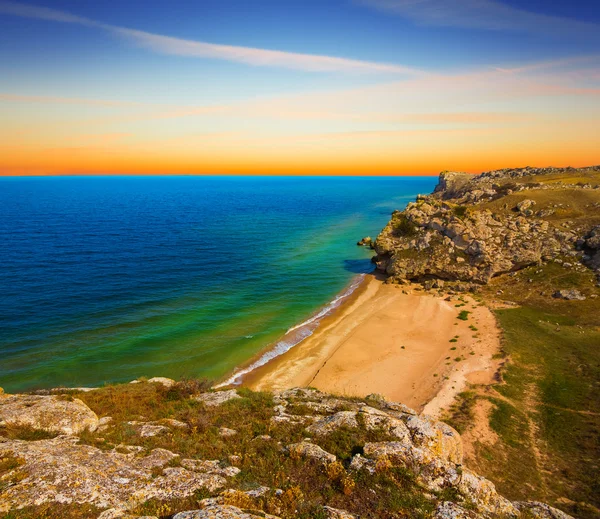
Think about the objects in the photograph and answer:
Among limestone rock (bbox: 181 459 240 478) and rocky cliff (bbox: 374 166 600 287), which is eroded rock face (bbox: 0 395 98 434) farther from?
rocky cliff (bbox: 374 166 600 287)

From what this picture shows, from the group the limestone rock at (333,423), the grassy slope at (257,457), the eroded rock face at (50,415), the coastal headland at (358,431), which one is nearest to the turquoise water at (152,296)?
the coastal headland at (358,431)

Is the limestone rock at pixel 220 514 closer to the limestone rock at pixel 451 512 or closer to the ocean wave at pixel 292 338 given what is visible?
the limestone rock at pixel 451 512

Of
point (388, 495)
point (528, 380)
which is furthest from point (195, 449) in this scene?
point (528, 380)

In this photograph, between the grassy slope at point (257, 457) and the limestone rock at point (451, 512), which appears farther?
the limestone rock at point (451, 512)

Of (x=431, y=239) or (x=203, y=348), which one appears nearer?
(x=203, y=348)

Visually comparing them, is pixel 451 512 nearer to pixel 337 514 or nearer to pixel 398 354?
pixel 337 514

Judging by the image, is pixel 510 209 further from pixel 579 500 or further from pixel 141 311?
pixel 141 311

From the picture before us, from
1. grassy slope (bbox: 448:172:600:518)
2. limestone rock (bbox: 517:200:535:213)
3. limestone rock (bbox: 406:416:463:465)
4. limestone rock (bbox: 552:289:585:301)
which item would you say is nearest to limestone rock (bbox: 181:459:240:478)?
limestone rock (bbox: 406:416:463:465)
